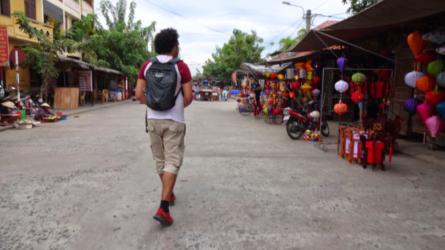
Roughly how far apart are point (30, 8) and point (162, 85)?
19.8 meters

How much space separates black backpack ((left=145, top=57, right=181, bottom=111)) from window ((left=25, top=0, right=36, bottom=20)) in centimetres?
1902

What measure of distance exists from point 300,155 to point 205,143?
2.38 m

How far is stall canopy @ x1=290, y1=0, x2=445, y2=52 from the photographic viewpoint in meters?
4.88

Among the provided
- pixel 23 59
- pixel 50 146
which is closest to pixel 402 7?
pixel 50 146

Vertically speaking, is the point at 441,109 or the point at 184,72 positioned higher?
the point at 184,72

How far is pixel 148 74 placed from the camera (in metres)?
3.46

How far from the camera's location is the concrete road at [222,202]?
3168 millimetres

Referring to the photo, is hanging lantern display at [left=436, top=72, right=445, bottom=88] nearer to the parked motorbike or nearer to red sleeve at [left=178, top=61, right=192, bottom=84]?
the parked motorbike

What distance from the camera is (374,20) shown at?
5852 mm

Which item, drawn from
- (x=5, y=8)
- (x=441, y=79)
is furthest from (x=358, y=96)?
(x=5, y=8)

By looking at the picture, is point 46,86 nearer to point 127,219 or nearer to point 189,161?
point 189,161

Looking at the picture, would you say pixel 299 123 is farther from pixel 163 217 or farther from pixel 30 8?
pixel 30 8

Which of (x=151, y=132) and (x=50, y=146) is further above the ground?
(x=151, y=132)

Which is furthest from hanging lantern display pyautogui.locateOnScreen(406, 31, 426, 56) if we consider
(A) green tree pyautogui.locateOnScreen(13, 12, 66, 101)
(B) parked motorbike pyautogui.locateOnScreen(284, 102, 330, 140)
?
(A) green tree pyautogui.locateOnScreen(13, 12, 66, 101)
